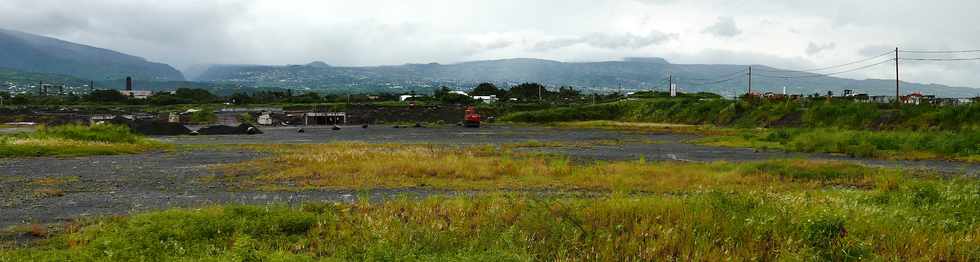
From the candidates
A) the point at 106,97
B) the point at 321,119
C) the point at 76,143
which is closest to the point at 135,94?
the point at 106,97

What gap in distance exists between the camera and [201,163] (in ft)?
71.6

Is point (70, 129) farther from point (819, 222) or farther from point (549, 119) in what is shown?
point (549, 119)

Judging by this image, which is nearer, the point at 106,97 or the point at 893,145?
the point at 893,145

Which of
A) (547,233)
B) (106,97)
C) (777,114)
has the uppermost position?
(106,97)

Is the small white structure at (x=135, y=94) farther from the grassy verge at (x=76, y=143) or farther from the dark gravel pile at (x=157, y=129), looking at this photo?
the grassy verge at (x=76, y=143)

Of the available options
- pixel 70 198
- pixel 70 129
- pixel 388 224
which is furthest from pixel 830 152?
pixel 70 129

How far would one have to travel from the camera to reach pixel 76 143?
28047mm

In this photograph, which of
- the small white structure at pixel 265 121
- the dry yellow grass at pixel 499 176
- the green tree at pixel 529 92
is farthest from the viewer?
the green tree at pixel 529 92

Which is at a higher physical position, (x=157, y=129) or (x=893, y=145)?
(x=893, y=145)

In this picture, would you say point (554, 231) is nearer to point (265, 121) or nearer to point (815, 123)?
point (815, 123)

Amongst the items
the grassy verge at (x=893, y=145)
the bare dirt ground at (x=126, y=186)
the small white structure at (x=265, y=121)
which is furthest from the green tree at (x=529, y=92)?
the bare dirt ground at (x=126, y=186)

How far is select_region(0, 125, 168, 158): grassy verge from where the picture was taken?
25.1 m

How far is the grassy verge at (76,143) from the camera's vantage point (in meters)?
25.1

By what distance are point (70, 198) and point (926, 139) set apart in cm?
3326
